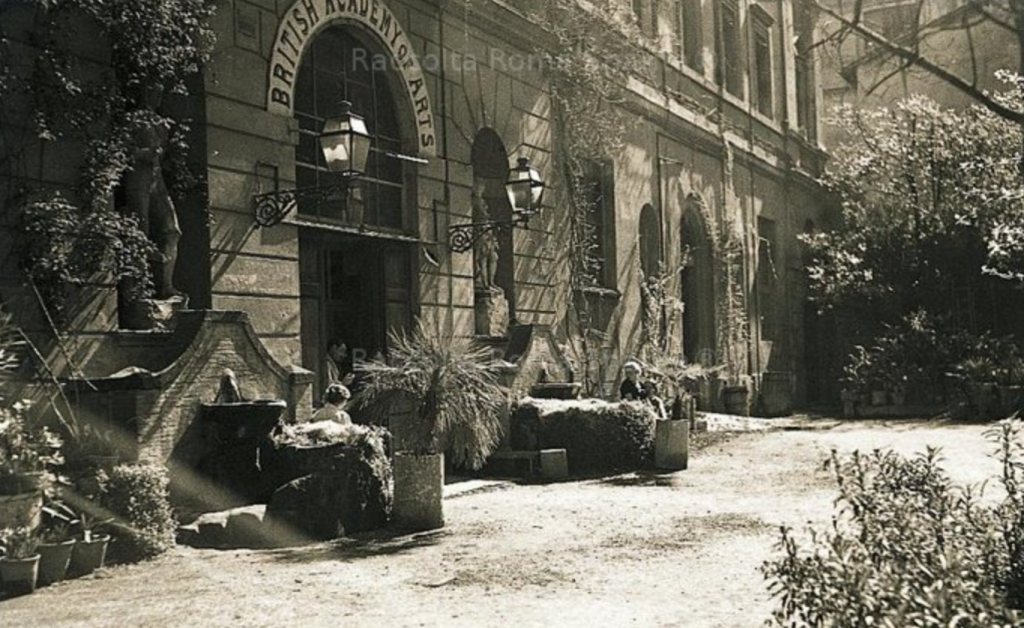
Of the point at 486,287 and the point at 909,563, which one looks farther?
the point at 486,287

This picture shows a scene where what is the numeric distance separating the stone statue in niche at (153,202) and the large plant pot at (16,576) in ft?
10.2

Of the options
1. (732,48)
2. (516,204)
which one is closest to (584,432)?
(516,204)

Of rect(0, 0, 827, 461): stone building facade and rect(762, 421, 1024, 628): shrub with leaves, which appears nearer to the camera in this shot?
rect(762, 421, 1024, 628): shrub with leaves

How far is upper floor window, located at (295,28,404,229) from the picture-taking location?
12.2 m

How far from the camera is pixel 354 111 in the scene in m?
13.1

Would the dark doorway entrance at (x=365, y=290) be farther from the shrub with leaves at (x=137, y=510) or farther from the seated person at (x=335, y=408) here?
the shrub with leaves at (x=137, y=510)

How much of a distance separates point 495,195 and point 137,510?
928 centimetres

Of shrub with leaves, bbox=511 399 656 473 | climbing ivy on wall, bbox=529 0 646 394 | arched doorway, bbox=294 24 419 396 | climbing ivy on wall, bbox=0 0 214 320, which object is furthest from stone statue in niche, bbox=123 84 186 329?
climbing ivy on wall, bbox=529 0 646 394

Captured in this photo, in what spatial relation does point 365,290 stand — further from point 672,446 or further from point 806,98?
point 806,98

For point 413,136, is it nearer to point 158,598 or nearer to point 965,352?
point 158,598

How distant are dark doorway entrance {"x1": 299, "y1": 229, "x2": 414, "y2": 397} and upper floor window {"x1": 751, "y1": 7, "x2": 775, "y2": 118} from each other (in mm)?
16098

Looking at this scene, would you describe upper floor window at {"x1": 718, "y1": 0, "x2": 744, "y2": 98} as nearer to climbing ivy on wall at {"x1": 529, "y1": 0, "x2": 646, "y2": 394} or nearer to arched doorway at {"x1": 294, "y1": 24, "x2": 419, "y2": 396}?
climbing ivy on wall at {"x1": 529, "y1": 0, "x2": 646, "y2": 394}

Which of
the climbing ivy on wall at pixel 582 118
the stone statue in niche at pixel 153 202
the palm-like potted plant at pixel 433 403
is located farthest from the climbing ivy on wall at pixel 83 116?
the climbing ivy on wall at pixel 582 118

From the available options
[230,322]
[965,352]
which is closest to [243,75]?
[230,322]
